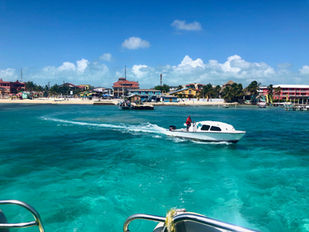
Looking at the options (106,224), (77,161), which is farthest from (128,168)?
(106,224)

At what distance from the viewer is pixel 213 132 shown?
2333 cm

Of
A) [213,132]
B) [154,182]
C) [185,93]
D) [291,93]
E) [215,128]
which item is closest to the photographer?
[154,182]

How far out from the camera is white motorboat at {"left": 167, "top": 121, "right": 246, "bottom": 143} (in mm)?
22797

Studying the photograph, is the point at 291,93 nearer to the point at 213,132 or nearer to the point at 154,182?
the point at 213,132

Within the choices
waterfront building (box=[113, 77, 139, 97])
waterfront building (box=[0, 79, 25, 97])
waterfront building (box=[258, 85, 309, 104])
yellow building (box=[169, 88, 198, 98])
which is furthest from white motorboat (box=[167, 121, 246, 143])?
waterfront building (box=[0, 79, 25, 97])

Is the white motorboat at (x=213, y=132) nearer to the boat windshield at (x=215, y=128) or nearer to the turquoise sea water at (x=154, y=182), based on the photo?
the boat windshield at (x=215, y=128)

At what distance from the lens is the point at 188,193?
12641 mm

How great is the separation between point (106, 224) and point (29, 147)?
17.3 metres

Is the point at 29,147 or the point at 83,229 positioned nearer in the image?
the point at 83,229

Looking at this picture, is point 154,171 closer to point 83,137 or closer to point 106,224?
point 106,224

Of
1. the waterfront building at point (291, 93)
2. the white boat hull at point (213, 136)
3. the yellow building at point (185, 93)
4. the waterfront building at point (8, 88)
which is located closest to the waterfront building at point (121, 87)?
the yellow building at point (185, 93)

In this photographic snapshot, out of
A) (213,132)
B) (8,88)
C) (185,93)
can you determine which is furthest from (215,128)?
(8,88)

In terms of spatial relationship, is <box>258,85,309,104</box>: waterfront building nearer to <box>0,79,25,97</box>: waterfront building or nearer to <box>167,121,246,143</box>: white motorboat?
<box>167,121,246,143</box>: white motorboat

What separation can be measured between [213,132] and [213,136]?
0.61 m
